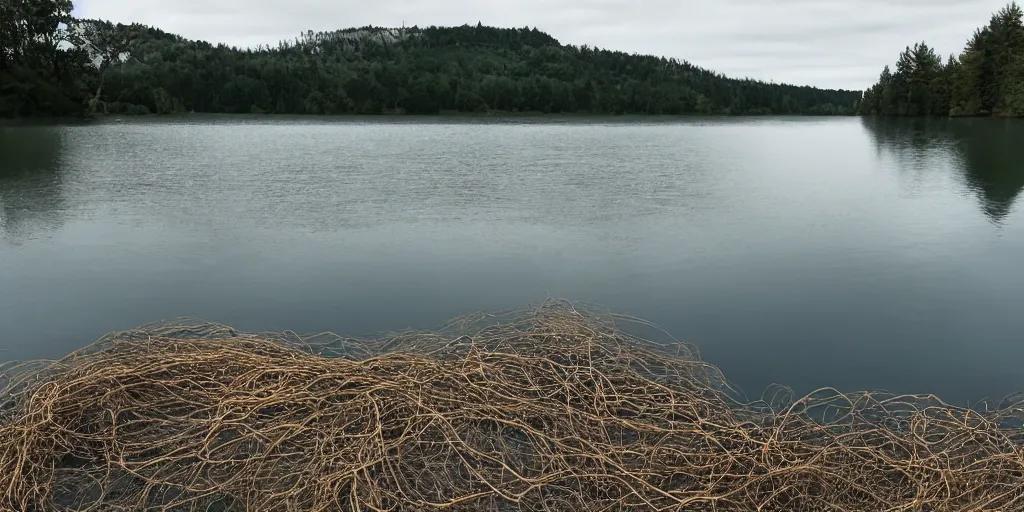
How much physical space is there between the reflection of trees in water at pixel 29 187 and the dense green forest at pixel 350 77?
26672mm

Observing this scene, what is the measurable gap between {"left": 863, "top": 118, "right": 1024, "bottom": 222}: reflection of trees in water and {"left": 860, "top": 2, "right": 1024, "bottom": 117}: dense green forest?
14888 mm

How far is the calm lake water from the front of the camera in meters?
7.18

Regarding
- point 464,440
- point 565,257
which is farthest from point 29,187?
point 464,440

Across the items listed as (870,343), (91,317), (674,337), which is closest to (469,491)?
(674,337)

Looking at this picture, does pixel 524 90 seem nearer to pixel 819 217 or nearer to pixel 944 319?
pixel 819 217

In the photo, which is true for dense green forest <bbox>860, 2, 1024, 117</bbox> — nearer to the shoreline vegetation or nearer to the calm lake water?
the shoreline vegetation

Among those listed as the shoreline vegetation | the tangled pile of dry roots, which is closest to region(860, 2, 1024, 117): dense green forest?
the shoreline vegetation

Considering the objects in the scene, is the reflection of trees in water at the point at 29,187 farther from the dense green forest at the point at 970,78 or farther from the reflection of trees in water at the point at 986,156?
the dense green forest at the point at 970,78

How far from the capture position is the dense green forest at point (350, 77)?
54062 millimetres

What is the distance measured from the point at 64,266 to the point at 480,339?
260 inches

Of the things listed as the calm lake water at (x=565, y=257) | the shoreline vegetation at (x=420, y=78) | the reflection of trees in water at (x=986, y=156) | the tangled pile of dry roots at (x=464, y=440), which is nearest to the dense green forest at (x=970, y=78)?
the shoreline vegetation at (x=420, y=78)

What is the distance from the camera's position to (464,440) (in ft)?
14.8


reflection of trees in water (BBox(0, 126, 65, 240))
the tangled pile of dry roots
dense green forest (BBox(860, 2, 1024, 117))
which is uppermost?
dense green forest (BBox(860, 2, 1024, 117))

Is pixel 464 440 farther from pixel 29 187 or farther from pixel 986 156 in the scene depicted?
pixel 986 156
